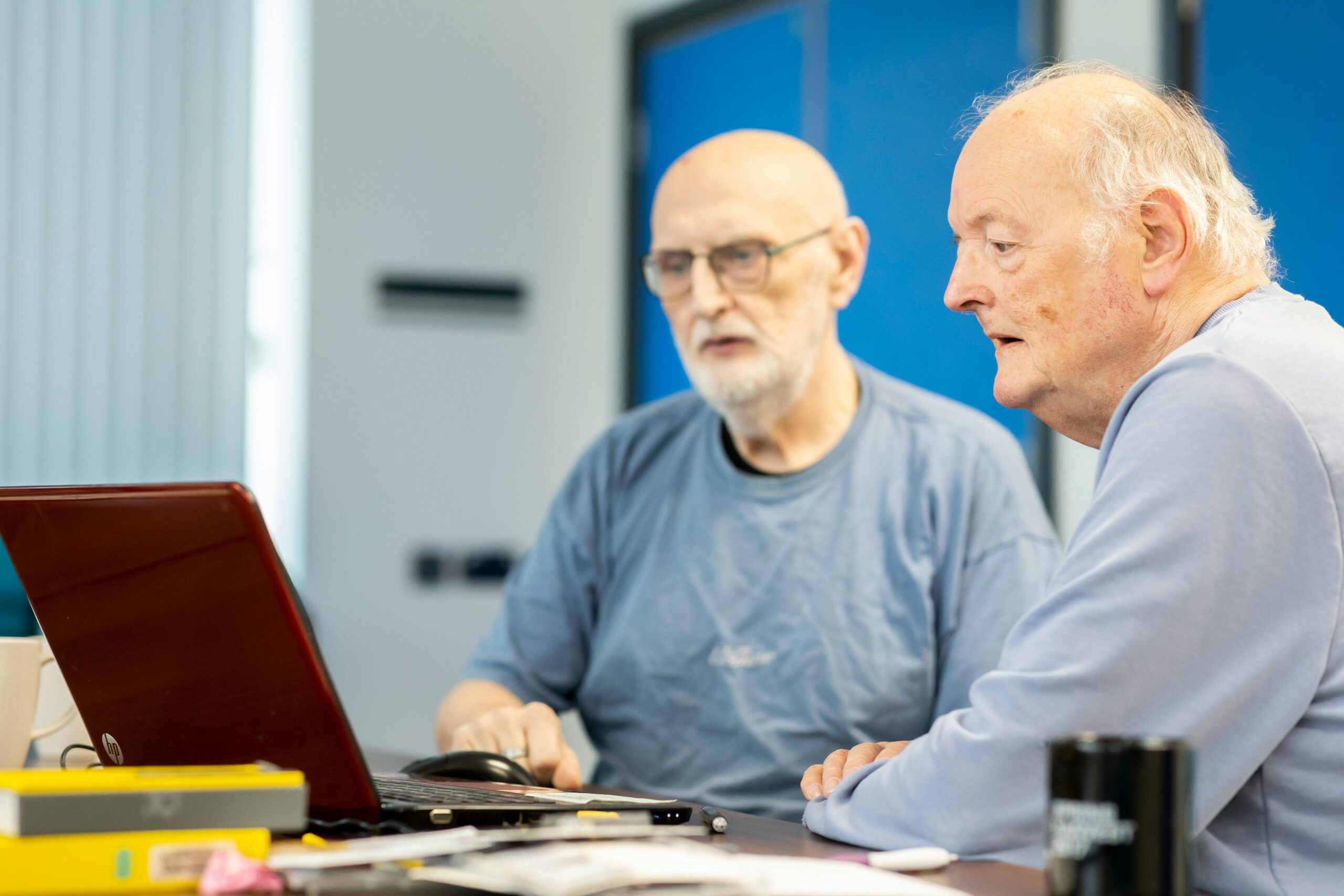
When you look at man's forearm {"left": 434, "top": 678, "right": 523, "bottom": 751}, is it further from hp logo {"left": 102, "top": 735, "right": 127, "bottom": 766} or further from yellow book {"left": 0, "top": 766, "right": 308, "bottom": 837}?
yellow book {"left": 0, "top": 766, "right": 308, "bottom": 837}

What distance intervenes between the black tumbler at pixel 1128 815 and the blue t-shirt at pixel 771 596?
1.10 metres

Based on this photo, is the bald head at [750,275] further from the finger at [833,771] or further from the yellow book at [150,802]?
the yellow book at [150,802]

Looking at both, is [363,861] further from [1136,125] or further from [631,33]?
[631,33]

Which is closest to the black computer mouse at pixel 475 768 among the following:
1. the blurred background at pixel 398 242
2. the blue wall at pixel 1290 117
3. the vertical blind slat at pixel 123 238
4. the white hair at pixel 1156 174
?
the white hair at pixel 1156 174

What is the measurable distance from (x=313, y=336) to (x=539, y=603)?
2.12 m

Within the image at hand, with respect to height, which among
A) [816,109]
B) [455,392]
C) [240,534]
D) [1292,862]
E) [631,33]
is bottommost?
[1292,862]

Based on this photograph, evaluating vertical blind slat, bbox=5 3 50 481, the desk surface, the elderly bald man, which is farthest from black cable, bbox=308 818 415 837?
vertical blind slat, bbox=5 3 50 481

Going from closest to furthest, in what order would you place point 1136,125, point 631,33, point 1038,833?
1. point 1038,833
2. point 1136,125
3. point 631,33

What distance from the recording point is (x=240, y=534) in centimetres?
87

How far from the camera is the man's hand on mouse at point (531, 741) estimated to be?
148 cm

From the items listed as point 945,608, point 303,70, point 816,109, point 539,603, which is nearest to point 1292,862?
point 945,608

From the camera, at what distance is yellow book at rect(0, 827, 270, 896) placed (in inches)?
29.0

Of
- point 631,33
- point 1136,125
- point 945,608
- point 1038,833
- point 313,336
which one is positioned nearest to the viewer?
point 1038,833

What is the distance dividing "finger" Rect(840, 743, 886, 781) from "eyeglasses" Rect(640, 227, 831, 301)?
3.35 feet
